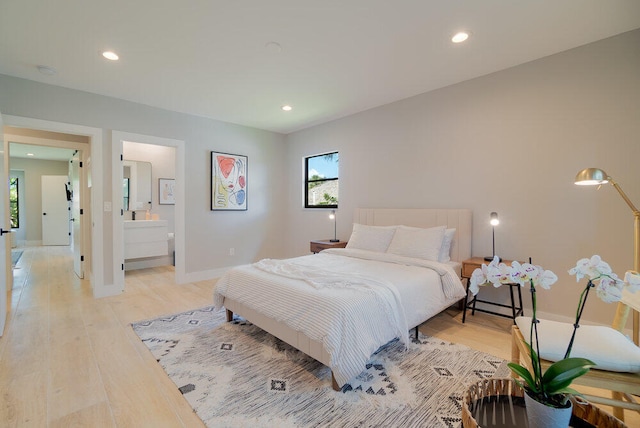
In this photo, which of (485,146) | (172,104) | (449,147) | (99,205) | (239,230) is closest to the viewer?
(485,146)

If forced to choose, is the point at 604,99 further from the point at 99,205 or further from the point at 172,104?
the point at 99,205

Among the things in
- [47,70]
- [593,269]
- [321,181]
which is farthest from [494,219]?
[47,70]

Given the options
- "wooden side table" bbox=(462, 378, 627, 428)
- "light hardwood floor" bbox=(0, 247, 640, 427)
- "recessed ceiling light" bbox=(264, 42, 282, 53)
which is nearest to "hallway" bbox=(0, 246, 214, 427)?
"light hardwood floor" bbox=(0, 247, 640, 427)

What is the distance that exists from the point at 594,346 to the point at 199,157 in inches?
188

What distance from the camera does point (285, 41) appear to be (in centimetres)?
242

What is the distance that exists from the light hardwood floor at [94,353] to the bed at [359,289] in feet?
2.04

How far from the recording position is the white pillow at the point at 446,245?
308cm

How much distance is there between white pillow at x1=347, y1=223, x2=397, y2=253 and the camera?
347cm

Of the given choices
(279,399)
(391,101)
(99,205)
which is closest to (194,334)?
(279,399)

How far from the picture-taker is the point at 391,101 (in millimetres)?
3850

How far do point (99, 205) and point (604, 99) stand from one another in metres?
5.54

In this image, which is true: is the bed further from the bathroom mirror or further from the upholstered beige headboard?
the bathroom mirror

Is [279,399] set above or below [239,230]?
below

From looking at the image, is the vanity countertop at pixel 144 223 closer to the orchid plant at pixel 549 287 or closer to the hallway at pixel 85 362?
the hallway at pixel 85 362
